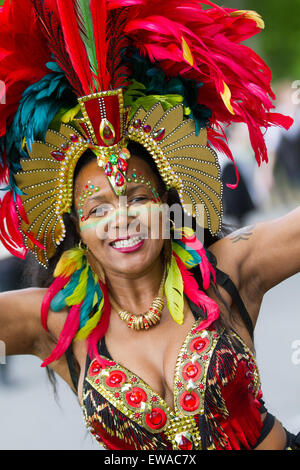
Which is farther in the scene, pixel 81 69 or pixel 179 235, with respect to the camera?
pixel 179 235

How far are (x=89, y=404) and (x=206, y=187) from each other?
879 mm

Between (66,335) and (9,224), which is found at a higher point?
(9,224)

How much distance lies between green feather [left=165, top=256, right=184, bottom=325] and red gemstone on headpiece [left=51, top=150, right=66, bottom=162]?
1.82ft

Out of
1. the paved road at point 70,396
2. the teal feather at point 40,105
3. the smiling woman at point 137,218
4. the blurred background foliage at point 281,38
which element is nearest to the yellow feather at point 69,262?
the smiling woman at point 137,218

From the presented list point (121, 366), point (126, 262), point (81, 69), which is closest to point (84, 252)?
point (126, 262)

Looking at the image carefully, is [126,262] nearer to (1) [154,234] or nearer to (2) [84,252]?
(1) [154,234]

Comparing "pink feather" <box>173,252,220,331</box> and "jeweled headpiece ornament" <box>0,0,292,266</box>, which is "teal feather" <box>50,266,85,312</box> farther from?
"pink feather" <box>173,252,220,331</box>

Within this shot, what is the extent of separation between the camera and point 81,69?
214 centimetres

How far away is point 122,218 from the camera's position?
2.22m

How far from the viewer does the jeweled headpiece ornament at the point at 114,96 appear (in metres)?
2.15

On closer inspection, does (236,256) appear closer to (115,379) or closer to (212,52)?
(115,379)

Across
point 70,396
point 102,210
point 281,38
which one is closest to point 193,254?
point 102,210

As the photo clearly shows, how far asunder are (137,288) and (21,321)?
0.44 meters

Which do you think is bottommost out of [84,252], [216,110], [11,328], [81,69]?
[11,328]
